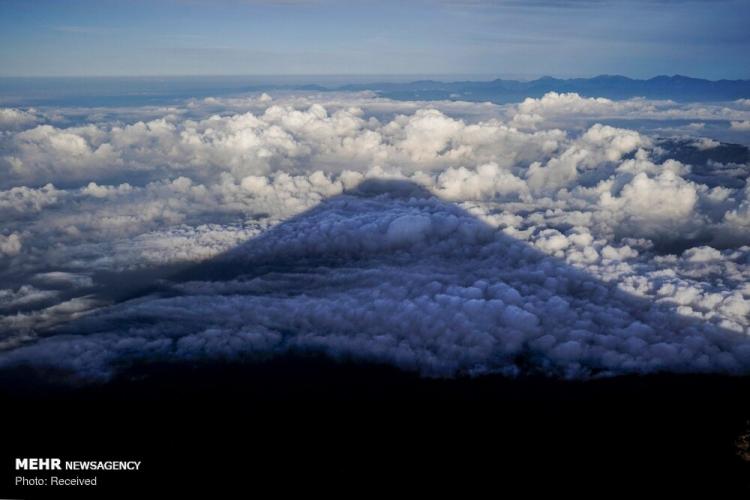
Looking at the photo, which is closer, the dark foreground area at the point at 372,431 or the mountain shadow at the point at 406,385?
the dark foreground area at the point at 372,431

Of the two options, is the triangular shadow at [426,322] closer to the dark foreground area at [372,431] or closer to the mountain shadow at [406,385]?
the mountain shadow at [406,385]

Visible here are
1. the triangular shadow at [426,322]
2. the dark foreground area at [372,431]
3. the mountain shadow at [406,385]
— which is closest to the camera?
the dark foreground area at [372,431]

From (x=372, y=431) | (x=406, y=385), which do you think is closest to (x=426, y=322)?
(x=406, y=385)

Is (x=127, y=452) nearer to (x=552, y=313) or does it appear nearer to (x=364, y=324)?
(x=364, y=324)

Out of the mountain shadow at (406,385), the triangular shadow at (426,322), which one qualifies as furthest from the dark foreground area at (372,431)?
the triangular shadow at (426,322)

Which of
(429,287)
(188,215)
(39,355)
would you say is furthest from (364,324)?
(188,215)

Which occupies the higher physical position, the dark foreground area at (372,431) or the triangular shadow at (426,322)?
the triangular shadow at (426,322)

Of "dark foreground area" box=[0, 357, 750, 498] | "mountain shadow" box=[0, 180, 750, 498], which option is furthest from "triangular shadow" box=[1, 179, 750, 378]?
"dark foreground area" box=[0, 357, 750, 498]

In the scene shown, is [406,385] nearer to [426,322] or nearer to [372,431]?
[372,431]
